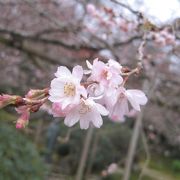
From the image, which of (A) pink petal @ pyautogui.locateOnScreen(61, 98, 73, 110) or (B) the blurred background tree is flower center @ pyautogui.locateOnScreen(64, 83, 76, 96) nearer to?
(A) pink petal @ pyautogui.locateOnScreen(61, 98, 73, 110)

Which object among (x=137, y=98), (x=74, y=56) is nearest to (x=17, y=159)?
(x=74, y=56)

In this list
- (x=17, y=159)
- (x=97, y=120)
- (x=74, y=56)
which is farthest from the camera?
(x=74, y=56)

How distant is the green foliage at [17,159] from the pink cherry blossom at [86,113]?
283 centimetres

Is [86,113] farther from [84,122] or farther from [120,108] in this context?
[120,108]

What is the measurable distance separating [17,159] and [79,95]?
10.8ft

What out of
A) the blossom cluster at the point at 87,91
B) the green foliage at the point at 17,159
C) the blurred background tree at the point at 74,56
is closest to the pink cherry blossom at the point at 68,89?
the blossom cluster at the point at 87,91

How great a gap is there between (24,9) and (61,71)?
15.8 feet

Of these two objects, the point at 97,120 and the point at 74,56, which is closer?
the point at 97,120

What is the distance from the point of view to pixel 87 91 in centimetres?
107

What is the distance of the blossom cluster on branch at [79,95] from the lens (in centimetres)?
103

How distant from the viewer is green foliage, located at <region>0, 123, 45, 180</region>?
3973 mm

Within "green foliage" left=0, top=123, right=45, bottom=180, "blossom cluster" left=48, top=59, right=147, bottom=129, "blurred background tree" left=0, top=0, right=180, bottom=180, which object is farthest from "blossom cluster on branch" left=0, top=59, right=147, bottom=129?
"green foliage" left=0, top=123, right=45, bottom=180

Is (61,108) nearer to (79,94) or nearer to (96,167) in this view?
(79,94)

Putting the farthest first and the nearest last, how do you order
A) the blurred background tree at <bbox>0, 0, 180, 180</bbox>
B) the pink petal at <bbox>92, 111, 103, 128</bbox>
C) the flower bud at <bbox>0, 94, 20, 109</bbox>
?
the blurred background tree at <bbox>0, 0, 180, 180</bbox> → the pink petal at <bbox>92, 111, 103, 128</bbox> → the flower bud at <bbox>0, 94, 20, 109</bbox>
